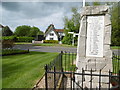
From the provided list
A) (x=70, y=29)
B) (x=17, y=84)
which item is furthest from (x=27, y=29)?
(x=17, y=84)

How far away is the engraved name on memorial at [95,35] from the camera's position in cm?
301

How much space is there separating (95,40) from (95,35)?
16 cm

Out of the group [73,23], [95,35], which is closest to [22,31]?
[73,23]

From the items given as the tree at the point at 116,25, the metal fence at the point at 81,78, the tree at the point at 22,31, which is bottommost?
the metal fence at the point at 81,78

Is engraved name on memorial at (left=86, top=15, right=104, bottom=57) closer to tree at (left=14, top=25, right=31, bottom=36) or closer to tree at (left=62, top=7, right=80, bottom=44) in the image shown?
tree at (left=62, top=7, right=80, bottom=44)

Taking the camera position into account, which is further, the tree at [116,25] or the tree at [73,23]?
the tree at [73,23]

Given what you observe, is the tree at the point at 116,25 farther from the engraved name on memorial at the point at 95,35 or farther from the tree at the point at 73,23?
the engraved name on memorial at the point at 95,35

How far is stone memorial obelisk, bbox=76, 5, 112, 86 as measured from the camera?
9.80 feet

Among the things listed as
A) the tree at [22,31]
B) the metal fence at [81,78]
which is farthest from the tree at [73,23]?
the tree at [22,31]

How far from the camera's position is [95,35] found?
304 centimetres

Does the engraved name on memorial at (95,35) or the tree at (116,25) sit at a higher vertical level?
the tree at (116,25)

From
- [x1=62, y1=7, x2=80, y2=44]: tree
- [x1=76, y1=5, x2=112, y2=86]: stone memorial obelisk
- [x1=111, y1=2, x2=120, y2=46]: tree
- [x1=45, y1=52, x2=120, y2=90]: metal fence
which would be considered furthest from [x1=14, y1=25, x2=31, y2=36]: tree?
[x1=76, y1=5, x2=112, y2=86]: stone memorial obelisk

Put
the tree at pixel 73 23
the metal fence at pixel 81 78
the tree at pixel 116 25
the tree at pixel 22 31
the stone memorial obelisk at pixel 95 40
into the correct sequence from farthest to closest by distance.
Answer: the tree at pixel 22 31, the tree at pixel 73 23, the tree at pixel 116 25, the stone memorial obelisk at pixel 95 40, the metal fence at pixel 81 78

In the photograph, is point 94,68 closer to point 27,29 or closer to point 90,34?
point 90,34
